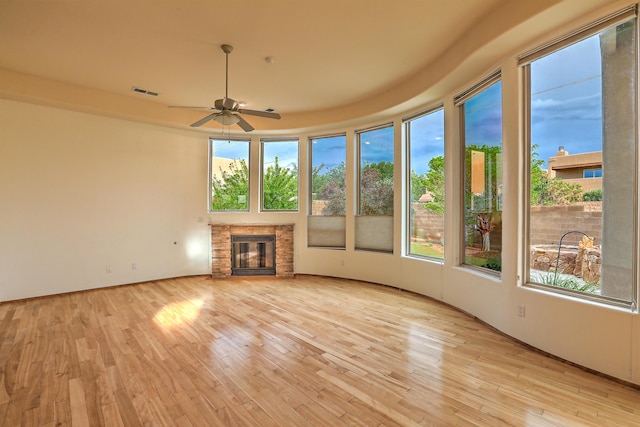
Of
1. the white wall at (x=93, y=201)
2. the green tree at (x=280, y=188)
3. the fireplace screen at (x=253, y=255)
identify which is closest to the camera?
the white wall at (x=93, y=201)

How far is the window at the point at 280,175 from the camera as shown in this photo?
6602mm

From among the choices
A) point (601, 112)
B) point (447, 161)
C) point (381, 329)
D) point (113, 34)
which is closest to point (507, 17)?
point (601, 112)

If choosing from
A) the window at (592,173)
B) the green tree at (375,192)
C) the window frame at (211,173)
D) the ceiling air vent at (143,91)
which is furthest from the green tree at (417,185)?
the ceiling air vent at (143,91)

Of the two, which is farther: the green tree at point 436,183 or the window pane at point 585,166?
the green tree at point 436,183

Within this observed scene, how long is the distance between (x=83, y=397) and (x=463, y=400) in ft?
9.29

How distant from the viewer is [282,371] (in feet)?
8.40

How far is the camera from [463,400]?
7.09ft

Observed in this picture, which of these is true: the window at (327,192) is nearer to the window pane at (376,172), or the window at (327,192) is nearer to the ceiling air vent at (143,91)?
the window pane at (376,172)

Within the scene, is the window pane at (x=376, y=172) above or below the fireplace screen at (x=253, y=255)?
above

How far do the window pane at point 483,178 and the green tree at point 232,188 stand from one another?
447 cm

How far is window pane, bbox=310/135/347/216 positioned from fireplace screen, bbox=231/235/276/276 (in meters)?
1.24

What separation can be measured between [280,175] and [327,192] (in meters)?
1.16

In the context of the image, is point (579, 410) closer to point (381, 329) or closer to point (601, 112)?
point (381, 329)

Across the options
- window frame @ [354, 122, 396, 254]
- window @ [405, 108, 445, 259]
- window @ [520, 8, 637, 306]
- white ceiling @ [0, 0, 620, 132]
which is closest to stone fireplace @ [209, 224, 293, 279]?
window frame @ [354, 122, 396, 254]
